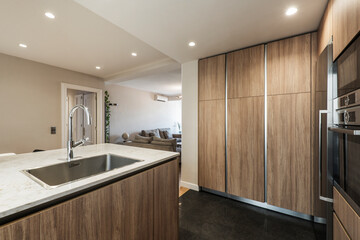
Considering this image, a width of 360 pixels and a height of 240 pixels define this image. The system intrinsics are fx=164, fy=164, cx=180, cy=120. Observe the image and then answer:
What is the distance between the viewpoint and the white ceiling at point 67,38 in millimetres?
1883

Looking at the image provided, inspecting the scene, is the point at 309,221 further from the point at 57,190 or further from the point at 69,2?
the point at 69,2

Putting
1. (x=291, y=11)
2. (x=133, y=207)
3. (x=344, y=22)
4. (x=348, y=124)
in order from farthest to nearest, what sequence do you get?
1. (x=291, y=11)
2. (x=133, y=207)
3. (x=344, y=22)
4. (x=348, y=124)

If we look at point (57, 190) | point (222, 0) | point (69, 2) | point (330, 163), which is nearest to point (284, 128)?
point (330, 163)

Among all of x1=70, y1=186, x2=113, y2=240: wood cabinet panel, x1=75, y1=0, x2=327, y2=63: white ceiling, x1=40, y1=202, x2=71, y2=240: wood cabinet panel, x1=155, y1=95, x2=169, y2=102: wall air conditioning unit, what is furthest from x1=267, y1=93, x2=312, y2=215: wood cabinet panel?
x1=155, y1=95, x2=169, y2=102: wall air conditioning unit

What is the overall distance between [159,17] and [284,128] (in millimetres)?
2050

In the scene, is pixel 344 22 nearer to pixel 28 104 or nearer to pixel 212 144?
pixel 212 144

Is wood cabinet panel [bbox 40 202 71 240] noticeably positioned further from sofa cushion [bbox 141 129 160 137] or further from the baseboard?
sofa cushion [bbox 141 129 160 137]

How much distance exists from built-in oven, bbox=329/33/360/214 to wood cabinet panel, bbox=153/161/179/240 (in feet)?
3.96

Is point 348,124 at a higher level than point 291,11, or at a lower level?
lower

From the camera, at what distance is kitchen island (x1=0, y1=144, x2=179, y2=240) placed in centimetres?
71

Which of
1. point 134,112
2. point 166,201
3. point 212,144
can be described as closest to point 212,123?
point 212,144

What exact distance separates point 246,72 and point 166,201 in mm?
2061

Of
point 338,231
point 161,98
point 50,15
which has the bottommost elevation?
point 338,231

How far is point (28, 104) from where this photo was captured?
3416mm
